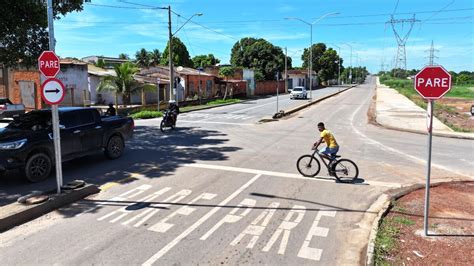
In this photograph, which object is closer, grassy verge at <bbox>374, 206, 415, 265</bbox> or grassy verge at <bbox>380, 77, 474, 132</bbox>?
grassy verge at <bbox>374, 206, 415, 265</bbox>

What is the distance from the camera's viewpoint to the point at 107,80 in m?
29.2

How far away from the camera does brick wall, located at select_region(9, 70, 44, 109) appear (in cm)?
3191

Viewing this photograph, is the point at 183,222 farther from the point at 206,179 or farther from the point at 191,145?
the point at 191,145

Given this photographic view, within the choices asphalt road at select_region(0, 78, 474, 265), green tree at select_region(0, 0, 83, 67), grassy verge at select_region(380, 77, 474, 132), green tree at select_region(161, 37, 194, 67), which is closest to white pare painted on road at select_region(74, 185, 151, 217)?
asphalt road at select_region(0, 78, 474, 265)

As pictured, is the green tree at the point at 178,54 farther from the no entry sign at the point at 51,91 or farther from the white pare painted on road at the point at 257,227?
the white pare painted on road at the point at 257,227

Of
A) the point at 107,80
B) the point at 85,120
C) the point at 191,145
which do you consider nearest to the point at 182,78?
the point at 107,80

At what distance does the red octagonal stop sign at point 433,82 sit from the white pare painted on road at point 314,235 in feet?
8.92

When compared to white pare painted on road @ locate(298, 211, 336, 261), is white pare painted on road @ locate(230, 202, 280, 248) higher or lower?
higher

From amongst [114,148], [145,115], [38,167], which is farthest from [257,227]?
[145,115]

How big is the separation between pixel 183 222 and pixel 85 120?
589 cm

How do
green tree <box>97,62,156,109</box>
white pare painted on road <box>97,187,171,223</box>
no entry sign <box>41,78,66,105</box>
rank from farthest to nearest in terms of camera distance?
green tree <box>97,62,156,109</box>
no entry sign <box>41,78,66,105</box>
white pare painted on road <box>97,187,171,223</box>

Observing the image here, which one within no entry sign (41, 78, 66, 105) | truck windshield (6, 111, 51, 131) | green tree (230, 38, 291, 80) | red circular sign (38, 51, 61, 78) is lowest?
truck windshield (6, 111, 51, 131)

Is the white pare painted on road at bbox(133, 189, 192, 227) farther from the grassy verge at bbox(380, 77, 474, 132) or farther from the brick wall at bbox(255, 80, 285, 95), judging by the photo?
the brick wall at bbox(255, 80, 285, 95)

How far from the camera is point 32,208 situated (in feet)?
23.6
